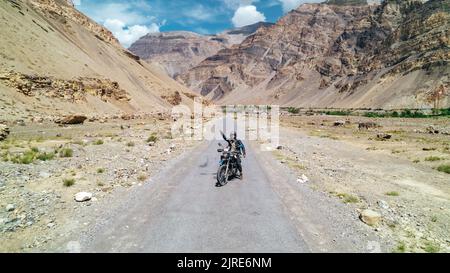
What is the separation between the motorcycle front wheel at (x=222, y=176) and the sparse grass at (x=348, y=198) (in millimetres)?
3939

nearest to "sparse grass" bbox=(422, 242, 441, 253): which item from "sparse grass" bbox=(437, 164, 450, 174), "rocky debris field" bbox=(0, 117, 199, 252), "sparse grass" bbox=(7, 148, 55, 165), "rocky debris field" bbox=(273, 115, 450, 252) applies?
"rocky debris field" bbox=(273, 115, 450, 252)

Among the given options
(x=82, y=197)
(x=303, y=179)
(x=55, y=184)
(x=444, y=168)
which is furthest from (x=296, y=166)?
(x=55, y=184)

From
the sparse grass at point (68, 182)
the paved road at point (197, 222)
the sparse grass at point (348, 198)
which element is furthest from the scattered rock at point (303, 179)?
the sparse grass at point (68, 182)

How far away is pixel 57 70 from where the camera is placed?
5800 centimetres

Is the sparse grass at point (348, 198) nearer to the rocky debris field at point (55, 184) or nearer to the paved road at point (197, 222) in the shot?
the paved road at point (197, 222)

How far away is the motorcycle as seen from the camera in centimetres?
1304

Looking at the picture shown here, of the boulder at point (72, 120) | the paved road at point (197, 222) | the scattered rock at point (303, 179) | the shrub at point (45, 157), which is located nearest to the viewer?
the paved road at point (197, 222)

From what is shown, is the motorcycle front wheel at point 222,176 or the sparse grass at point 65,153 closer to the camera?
the motorcycle front wheel at point 222,176

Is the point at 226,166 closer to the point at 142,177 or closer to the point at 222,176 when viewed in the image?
the point at 222,176

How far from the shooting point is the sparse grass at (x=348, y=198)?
11492 mm

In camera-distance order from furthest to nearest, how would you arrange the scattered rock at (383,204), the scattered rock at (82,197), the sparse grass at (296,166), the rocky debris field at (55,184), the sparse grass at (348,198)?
the sparse grass at (296,166), the sparse grass at (348,198), the scattered rock at (383,204), the scattered rock at (82,197), the rocky debris field at (55,184)

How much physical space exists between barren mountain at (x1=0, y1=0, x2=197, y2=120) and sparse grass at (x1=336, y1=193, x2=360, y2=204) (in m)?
38.1

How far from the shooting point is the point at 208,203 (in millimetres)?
10461

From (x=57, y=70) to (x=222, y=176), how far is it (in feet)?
176
